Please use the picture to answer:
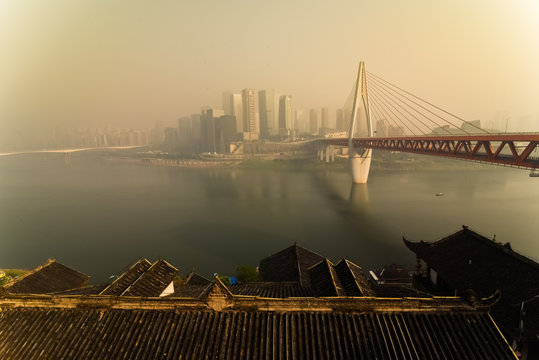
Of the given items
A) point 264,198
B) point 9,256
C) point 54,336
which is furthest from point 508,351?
point 264,198

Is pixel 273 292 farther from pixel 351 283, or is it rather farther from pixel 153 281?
pixel 153 281

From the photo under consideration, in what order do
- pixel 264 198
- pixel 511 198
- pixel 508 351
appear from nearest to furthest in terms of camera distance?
pixel 508 351
pixel 511 198
pixel 264 198

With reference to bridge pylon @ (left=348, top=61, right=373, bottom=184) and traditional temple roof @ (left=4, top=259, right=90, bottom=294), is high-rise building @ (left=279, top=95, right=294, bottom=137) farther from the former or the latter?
traditional temple roof @ (left=4, top=259, right=90, bottom=294)

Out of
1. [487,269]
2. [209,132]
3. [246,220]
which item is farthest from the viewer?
[209,132]

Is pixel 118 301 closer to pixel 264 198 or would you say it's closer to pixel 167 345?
pixel 167 345

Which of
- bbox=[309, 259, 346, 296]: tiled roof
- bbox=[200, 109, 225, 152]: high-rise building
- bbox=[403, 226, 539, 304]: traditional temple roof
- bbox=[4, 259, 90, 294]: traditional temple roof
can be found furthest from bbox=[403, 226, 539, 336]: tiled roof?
bbox=[200, 109, 225, 152]: high-rise building

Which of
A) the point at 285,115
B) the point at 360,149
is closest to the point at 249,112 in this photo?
the point at 285,115

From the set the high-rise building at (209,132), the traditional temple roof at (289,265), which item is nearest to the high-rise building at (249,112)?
the high-rise building at (209,132)
